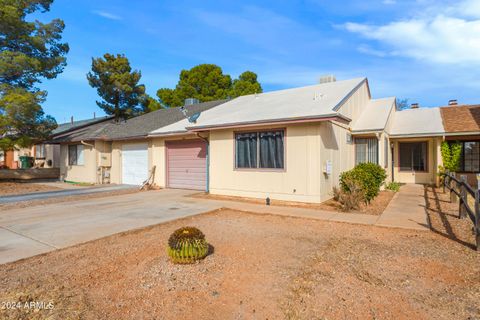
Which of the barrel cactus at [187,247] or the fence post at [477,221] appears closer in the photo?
the barrel cactus at [187,247]

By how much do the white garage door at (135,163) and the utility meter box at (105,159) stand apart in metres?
1.22

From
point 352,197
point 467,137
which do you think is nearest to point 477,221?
point 352,197

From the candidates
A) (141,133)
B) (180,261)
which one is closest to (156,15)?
(141,133)

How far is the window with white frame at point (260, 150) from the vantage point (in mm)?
9898

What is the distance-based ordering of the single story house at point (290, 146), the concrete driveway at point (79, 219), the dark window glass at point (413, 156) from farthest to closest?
the dark window glass at point (413, 156) → the single story house at point (290, 146) → the concrete driveway at point (79, 219)

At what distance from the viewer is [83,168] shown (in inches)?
699

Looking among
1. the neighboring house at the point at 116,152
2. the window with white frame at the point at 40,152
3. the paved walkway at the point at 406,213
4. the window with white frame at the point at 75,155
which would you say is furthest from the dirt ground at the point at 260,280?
the window with white frame at the point at 40,152

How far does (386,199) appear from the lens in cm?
1046

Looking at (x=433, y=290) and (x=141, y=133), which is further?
(x=141, y=133)

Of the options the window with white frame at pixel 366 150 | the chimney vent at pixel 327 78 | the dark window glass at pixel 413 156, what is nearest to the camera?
the window with white frame at pixel 366 150

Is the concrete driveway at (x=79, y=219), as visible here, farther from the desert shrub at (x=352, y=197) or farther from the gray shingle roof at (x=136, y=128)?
the gray shingle roof at (x=136, y=128)

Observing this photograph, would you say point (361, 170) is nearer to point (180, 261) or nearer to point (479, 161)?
point (180, 261)

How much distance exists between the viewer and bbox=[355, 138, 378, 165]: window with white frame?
12.5 meters

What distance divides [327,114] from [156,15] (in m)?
8.82
